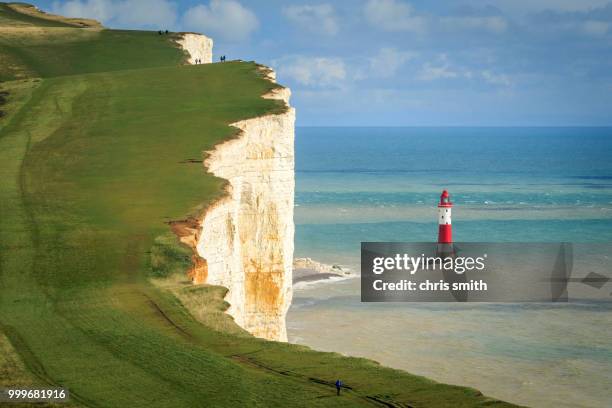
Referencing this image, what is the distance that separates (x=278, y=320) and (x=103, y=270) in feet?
40.9

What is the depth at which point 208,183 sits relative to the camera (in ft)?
104

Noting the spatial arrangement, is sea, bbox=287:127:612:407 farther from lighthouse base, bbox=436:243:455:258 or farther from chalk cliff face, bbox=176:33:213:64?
chalk cliff face, bbox=176:33:213:64

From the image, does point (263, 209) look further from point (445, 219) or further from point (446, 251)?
point (446, 251)

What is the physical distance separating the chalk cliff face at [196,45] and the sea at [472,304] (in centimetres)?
1422

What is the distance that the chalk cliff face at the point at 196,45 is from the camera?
68312 mm

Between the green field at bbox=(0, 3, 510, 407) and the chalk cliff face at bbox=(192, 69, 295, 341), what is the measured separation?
112 centimetres

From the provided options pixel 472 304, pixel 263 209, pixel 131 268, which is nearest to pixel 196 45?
pixel 472 304

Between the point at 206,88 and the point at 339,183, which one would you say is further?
the point at 339,183

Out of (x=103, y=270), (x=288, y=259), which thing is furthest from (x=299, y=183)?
(x=103, y=270)

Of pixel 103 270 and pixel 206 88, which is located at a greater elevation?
pixel 206 88

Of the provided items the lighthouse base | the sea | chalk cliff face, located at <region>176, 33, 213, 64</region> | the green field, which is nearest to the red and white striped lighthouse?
the lighthouse base

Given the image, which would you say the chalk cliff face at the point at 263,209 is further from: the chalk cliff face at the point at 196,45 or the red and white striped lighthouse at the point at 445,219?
the chalk cliff face at the point at 196,45

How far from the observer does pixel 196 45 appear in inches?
2736

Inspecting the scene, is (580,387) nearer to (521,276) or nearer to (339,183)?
(521,276)
